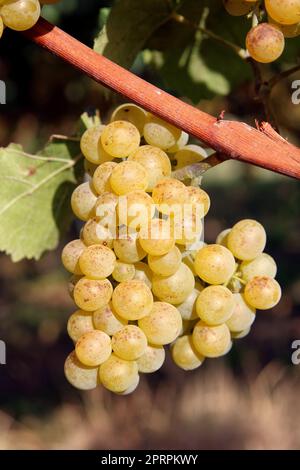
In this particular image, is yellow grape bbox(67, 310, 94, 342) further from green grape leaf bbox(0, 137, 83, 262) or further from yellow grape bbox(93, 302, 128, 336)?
green grape leaf bbox(0, 137, 83, 262)

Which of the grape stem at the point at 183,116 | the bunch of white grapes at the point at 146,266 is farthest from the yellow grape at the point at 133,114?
the grape stem at the point at 183,116

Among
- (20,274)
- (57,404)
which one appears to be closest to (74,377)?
(57,404)

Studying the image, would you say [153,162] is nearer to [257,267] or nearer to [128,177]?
[128,177]

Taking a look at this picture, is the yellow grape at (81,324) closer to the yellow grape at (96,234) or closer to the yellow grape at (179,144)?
the yellow grape at (96,234)

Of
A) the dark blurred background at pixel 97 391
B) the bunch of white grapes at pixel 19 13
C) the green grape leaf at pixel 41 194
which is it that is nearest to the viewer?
the bunch of white grapes at pixel 19 13

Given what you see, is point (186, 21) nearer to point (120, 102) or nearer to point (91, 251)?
point (120, 102)

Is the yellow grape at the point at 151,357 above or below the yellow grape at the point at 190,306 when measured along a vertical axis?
below

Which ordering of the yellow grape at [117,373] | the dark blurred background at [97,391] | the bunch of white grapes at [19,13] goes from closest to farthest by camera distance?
the bunch of white grapes at [19,13] → the yellow grape at [117,373] → the dark blurred background at [97,391]
